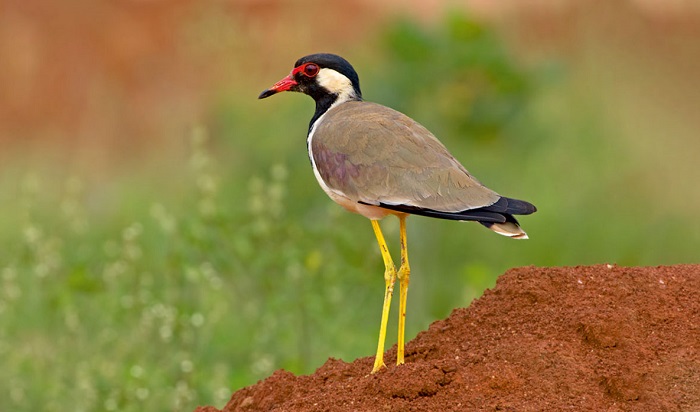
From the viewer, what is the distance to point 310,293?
9.12 m

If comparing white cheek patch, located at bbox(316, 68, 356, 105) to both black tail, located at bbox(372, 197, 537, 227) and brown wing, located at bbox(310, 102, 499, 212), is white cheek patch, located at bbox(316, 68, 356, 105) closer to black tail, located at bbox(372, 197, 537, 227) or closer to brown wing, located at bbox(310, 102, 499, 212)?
brown wing, located at bbox(310, 102, 499, 212)

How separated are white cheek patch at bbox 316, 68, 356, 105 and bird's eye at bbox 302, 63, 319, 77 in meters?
0.06

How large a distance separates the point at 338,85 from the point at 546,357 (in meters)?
2.24

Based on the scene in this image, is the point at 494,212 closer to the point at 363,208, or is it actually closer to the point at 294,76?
the point at 363,208

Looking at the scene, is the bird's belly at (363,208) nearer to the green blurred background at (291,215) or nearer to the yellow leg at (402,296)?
the yellow leg at (402,296)

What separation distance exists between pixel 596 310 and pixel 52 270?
5290mm

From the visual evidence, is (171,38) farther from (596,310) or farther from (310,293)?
(596,310)

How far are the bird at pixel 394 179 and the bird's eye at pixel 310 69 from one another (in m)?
0.38

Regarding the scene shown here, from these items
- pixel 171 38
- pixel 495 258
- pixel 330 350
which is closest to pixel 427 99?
pixel 495 258

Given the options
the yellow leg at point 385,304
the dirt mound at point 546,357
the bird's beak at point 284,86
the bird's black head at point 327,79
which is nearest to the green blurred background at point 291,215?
the bird's beak at point 284,86

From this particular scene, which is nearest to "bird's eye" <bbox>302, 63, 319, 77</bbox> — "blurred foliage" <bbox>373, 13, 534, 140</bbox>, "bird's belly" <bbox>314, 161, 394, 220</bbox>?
"bird's belly" <bbox>314, 161, 394, 220</bbox>

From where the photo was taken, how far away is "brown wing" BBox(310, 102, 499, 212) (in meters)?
5.66

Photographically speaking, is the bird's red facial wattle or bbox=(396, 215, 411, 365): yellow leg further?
the bird's red facial wattle

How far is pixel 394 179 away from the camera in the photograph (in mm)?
5805
